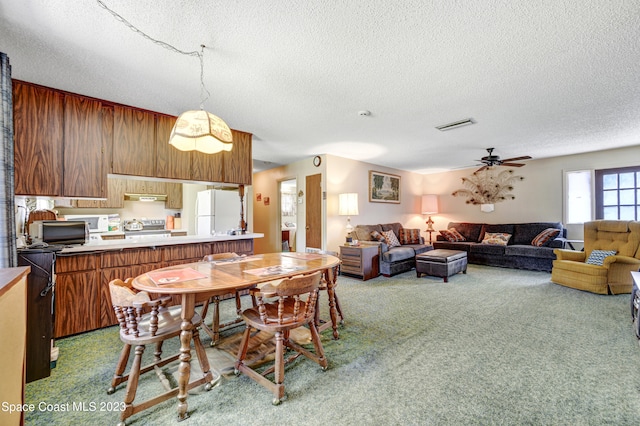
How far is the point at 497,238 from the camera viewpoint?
19.4 feet

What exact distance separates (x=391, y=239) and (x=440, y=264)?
1223 millimetres

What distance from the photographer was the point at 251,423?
150cm

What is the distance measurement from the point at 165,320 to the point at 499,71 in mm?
3324

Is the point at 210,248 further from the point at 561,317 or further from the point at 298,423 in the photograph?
the point at 561,317

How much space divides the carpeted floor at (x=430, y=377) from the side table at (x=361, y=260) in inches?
59.5

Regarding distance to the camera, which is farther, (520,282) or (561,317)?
(520,282)

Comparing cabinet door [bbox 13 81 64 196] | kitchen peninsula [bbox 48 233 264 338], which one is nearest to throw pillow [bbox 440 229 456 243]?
kitchen peninsula [bbox 48 233 264 338]

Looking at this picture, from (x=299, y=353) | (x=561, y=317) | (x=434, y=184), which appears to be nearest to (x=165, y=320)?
(x=299, y=353)

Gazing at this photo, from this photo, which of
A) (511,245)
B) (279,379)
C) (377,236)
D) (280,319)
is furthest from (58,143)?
(511,245)

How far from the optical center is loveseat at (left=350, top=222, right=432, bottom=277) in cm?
493

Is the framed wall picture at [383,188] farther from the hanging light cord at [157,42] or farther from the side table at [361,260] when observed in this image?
the hanging light cord at [157,42]

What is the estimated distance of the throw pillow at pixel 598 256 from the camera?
387 centimetres

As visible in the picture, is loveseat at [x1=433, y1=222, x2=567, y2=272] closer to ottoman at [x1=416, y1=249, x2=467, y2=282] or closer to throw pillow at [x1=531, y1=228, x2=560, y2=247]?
throw pillow at [x1=531, y1=228, x2=560, y2=247]

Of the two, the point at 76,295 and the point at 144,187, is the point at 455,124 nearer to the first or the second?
the point at 76,295
